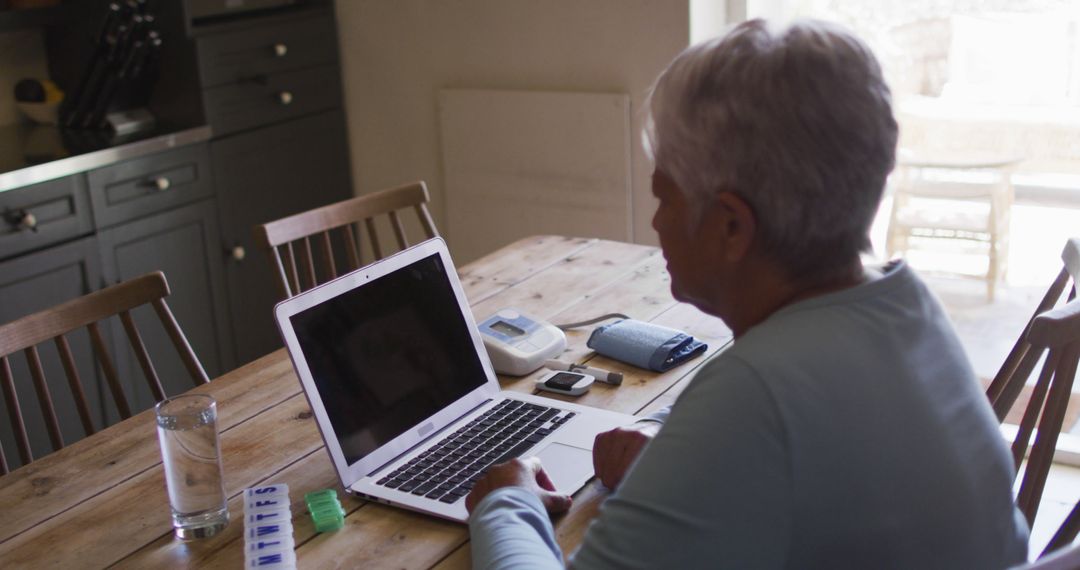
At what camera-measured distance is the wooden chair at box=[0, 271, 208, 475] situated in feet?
5.59

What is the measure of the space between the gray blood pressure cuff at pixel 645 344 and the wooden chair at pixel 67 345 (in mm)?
630

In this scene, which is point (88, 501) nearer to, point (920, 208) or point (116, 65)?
point (116, 65)

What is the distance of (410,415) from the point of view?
1.51 m

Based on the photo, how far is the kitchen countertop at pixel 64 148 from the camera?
2.77 meters

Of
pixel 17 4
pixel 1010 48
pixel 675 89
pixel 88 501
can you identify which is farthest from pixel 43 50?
pixel 675 89

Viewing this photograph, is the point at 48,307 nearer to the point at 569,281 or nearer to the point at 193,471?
the point at 569,281

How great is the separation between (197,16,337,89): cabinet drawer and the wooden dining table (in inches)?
62.6

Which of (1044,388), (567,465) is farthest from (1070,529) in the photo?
(567,465)

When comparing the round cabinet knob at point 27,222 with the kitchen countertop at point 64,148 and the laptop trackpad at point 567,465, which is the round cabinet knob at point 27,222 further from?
the laptop trackpad at point 567,465

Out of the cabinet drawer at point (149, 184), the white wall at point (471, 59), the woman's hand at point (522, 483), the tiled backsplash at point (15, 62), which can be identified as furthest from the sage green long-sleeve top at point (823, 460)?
the tiled backsplash at point (15, 62)

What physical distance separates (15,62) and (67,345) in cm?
188

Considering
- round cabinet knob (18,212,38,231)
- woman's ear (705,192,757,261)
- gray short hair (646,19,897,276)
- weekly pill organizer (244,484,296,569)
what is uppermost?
gray short hair (646,19,897,276)

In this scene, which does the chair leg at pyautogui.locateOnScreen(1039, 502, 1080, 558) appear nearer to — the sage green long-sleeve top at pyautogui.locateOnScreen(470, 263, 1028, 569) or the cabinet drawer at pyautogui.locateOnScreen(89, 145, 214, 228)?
the sage green long-sleeve top at pyautogui.locateOnScreen(470, 263, 1028, 569)

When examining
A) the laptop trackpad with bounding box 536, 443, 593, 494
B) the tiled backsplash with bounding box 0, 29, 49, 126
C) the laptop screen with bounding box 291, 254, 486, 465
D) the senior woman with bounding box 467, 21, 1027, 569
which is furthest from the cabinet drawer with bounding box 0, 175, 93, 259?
the senior woman with bounding box 467, 21, 1027, 569
